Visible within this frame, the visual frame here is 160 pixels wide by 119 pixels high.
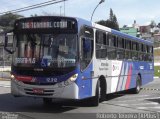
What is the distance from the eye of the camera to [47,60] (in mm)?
13312

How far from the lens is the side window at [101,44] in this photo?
1530cm

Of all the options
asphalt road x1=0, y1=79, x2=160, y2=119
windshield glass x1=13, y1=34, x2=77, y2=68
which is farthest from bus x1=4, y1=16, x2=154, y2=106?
asphalt road x1=0, y1=79, x2=160, y2=119

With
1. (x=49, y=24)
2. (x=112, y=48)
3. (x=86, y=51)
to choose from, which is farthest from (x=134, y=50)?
(x=49, y=24)

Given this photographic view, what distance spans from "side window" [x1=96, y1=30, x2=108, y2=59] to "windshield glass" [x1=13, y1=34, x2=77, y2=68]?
2066 mm

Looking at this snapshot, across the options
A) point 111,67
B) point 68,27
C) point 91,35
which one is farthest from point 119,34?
point 68,27

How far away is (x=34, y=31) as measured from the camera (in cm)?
1376

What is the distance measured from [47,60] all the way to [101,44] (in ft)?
10.1

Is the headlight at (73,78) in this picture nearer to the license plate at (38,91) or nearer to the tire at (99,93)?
the license plate at (38,91)

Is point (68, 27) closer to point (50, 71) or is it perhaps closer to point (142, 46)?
Result: point (50, 71)

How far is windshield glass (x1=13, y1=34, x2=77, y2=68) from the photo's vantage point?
13266 mm

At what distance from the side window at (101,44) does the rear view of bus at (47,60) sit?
6.73 ft

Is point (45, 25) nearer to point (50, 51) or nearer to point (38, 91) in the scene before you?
point (50, 51)

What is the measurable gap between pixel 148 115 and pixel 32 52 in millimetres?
4172

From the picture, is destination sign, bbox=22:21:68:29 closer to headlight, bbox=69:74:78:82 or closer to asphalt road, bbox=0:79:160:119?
headlight, bbox=69:74:78:82
